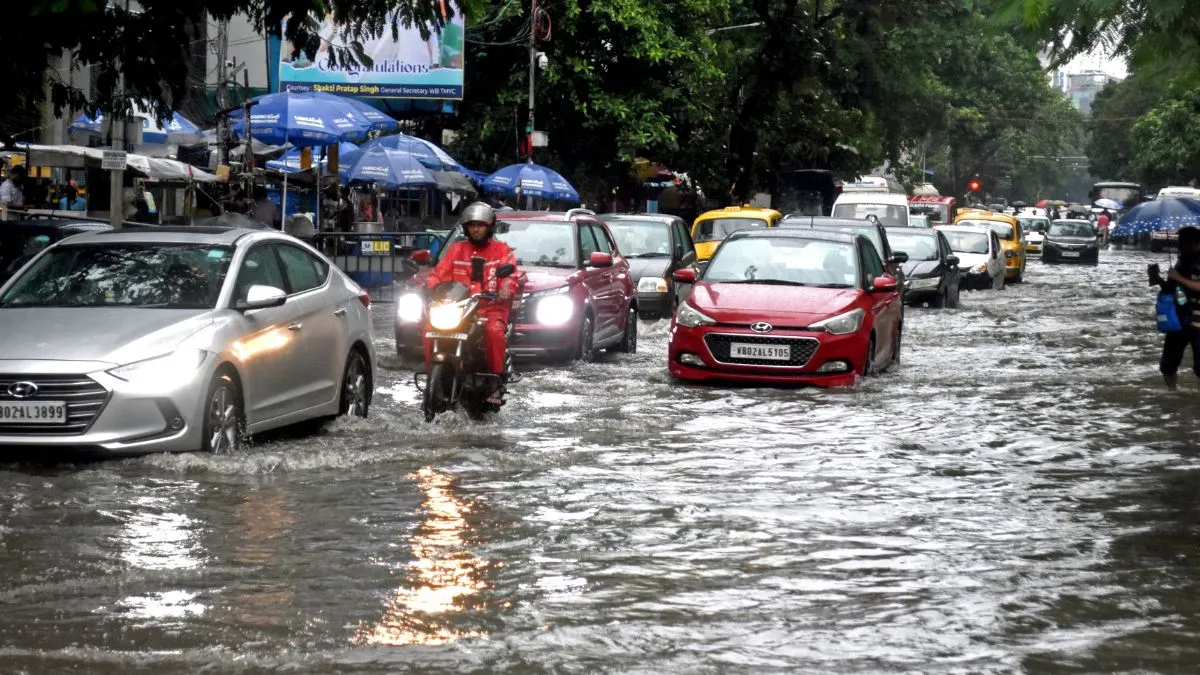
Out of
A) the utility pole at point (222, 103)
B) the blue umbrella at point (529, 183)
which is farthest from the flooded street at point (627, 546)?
the blue umbrella at point (529, 183)

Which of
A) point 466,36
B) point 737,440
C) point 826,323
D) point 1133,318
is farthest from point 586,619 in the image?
point 466,36

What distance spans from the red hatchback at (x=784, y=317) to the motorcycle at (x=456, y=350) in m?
3.58

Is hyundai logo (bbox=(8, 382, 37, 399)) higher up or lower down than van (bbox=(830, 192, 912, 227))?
lower down

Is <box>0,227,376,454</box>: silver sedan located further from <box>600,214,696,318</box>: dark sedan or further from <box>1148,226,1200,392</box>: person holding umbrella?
<box>600,214,696,318</box>: dark sedan

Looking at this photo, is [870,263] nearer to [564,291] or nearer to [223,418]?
[564,291]

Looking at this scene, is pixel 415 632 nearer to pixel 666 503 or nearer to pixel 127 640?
pixel 127 640

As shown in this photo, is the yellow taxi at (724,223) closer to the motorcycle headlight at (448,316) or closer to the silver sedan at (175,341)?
the motorcycle headlight at (448,316)

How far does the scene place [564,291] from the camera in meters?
18.2

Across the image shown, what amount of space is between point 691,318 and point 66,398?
7508mm

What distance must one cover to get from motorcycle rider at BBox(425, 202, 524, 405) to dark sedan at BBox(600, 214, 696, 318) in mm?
12274

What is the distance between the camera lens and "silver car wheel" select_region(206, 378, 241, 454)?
10602 millimetres

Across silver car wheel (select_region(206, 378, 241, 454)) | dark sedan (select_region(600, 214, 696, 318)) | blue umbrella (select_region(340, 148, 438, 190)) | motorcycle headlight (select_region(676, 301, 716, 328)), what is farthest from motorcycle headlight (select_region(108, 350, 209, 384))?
blue umbrella (select_region(340, 148, 438, 190))

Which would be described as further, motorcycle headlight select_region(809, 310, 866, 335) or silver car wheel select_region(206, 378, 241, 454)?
motorcycle headlight select_region(809, 310, 866, 335)

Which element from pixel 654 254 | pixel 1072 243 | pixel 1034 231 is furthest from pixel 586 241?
pixel 1034 231
